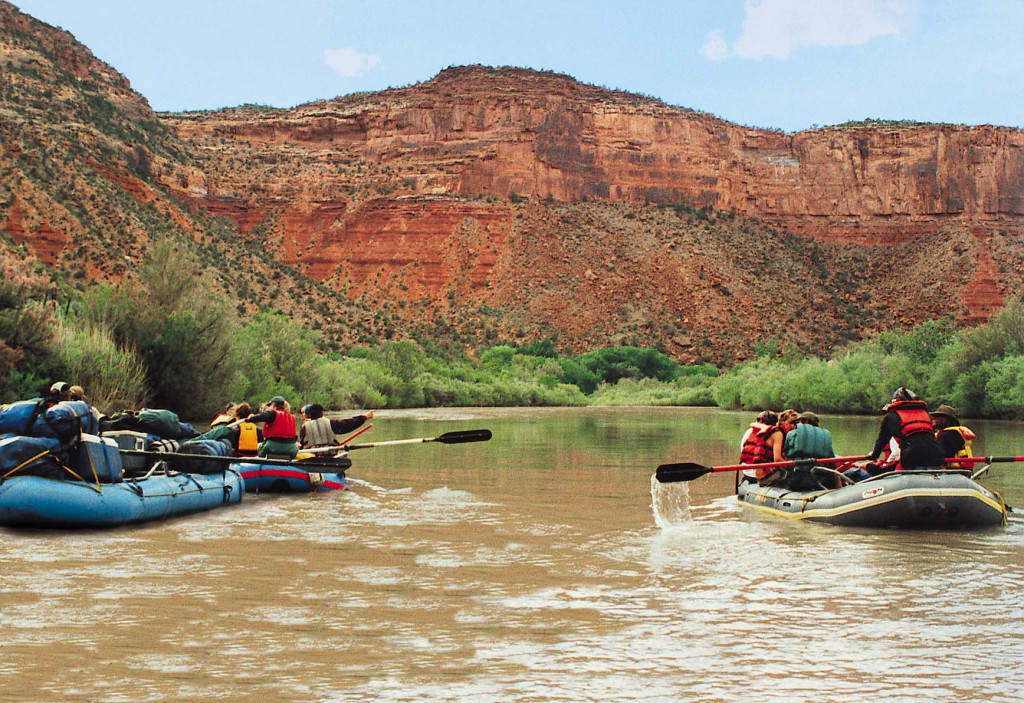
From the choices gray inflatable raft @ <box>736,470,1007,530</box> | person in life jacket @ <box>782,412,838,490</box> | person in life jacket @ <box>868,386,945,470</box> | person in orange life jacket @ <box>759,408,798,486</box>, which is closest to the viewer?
gray inflatable raft @ <box>736,470,1007,530</box>

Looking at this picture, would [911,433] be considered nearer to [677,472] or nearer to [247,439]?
[677,472]

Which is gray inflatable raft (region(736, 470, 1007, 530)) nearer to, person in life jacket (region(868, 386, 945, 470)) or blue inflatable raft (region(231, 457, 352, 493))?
person in life jacket (region(868, 386, 945, 470))

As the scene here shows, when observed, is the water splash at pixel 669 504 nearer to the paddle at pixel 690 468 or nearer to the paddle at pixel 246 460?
the paddle at pixel 690 468

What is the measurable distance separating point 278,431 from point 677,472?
5770 millimetres

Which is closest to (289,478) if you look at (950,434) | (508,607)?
(508,607)

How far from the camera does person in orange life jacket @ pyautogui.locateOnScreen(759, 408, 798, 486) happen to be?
46.7ft

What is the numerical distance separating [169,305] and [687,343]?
53.9 m

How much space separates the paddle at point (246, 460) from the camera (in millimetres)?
12992

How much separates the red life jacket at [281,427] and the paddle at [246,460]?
0.44m

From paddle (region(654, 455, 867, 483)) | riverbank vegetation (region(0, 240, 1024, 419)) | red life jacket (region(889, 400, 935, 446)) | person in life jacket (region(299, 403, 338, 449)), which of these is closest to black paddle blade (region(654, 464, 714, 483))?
paddle (region(654, 455, 867, 483))

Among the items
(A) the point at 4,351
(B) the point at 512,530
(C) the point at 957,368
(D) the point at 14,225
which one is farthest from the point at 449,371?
(B) the point at 512,530

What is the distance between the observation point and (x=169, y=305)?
29.0 metres

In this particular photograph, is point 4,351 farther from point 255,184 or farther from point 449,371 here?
point 255,184

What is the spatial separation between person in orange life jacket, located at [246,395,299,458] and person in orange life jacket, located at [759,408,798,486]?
6446 millimetres
